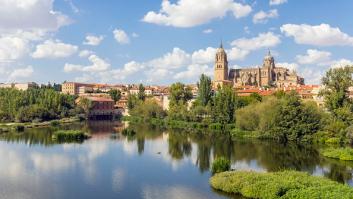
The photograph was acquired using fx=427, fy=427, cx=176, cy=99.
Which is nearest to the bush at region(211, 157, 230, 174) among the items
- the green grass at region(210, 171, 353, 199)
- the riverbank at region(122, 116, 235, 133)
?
the green grass at region(210, 171, 353, 199)

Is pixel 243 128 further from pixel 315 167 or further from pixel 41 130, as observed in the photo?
pixel 41 130

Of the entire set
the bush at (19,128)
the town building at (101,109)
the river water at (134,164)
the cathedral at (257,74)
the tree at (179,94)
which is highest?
the cathedral at (257,74)

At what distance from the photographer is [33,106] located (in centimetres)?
5525

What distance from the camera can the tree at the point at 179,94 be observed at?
201 feet

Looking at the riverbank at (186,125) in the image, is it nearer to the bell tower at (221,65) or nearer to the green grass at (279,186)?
the green grass at (279,186)

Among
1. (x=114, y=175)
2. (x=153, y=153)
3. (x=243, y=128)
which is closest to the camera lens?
(x=114, y=175)

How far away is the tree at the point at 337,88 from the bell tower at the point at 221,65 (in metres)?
66.8

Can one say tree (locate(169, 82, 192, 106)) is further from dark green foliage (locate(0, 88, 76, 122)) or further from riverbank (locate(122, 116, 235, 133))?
dark green foliage (locate(0, 88, 76, 122))

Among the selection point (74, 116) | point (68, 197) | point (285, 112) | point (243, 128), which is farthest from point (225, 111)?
point (68, 197)

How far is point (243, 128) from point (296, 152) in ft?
40.0

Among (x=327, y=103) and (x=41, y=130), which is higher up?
(x=327, y=103)

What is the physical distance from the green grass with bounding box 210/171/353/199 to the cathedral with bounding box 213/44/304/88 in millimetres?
84502

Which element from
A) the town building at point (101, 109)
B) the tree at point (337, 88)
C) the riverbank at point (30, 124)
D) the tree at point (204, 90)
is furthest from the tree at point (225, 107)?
the town building at point (101, 109)

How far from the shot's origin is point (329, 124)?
Answer: 120ft
